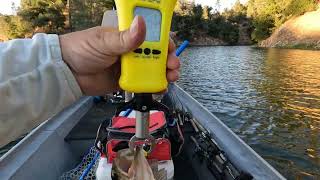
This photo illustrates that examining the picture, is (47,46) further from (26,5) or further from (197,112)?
(26,5)

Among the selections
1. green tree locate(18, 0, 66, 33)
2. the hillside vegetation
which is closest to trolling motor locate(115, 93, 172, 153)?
the hillside vegetation

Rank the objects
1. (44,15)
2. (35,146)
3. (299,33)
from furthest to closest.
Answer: (44,15) < (299,33) < (35,146)

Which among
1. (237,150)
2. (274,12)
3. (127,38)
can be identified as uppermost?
(274,12)

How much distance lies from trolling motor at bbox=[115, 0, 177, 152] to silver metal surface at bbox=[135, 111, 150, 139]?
0.09m

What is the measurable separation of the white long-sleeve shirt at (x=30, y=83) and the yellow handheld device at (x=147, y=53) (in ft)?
0.61

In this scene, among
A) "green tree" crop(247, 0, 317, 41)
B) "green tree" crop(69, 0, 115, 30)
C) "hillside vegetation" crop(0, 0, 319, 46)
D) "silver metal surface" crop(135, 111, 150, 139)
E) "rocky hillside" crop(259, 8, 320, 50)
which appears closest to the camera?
"silver metal surface" crop(135, 111, 150, 139)

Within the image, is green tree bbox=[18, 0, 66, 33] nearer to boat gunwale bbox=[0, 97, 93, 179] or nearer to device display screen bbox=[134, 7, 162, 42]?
boat gunwale bbox=[0, 97, 93, 179]

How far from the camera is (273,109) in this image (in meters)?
9.88

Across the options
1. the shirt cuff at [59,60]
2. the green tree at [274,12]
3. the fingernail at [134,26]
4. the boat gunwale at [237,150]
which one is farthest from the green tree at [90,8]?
the fingernail at [134,26]

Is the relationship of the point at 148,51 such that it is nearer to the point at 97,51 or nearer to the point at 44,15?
the point at 97,51

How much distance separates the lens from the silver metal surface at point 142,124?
1.15 meters

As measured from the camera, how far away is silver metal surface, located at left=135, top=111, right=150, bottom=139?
1147 millimetres

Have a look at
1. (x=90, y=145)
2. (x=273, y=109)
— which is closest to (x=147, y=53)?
(x=90, y=145)

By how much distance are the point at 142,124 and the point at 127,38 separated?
13.6 inches
